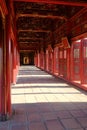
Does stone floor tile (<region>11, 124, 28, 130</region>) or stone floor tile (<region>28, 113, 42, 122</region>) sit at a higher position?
stone floor tile (<region>28, 113, 42, 122</region>)

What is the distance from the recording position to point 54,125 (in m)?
3.72

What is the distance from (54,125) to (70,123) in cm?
30

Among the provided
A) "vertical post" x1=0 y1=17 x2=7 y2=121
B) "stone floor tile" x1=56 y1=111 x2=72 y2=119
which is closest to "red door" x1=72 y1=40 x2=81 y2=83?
A: "stone floor tile" x1=56 y1=111 x2=72 y2=119

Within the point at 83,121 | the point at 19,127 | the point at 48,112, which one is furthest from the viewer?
the point at 48,112

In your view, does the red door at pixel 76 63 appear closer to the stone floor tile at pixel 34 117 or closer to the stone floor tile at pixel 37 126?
the stone floor tile at pixel 34 117

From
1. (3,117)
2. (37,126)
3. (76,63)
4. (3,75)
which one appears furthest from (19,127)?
(76,63)

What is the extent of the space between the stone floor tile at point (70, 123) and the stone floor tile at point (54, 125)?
97 millimetres

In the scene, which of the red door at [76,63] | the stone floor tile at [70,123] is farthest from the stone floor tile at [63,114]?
the red door at [76,63]

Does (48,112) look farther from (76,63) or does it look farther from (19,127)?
(76,63)

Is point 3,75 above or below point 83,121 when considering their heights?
above

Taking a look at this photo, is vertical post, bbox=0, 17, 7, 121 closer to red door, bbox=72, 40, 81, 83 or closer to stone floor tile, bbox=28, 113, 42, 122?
stone floor tile, bbox=28, 113, 42, 122

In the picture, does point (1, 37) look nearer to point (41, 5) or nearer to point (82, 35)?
point (82, 35)

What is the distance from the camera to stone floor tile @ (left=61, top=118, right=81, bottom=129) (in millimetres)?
3646

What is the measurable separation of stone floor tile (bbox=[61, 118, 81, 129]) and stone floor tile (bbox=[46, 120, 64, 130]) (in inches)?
3.8
